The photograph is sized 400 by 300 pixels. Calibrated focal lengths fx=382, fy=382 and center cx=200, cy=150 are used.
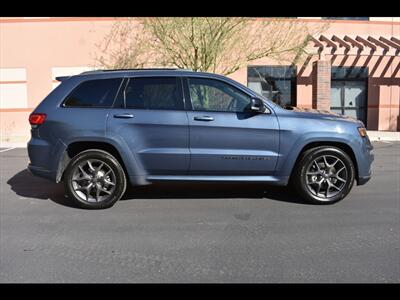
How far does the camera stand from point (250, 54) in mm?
14672

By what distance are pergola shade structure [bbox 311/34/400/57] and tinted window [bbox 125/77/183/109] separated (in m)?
11.4

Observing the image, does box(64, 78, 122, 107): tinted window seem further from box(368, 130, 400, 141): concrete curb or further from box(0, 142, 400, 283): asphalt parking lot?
box(368, 130, 400, 141): concrete curb

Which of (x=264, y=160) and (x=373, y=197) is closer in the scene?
(x=264, y=160)

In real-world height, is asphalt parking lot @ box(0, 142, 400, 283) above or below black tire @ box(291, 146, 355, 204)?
below

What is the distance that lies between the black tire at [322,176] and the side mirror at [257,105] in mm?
865

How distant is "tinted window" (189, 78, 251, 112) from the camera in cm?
523

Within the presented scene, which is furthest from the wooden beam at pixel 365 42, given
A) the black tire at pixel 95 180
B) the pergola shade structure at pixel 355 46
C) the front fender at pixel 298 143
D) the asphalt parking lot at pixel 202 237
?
the black tire at pixel 95 180

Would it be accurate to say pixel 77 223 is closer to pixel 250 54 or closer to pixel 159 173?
pixel 159 173

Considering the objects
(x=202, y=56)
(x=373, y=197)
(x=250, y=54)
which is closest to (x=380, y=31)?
(x=250, y=54)

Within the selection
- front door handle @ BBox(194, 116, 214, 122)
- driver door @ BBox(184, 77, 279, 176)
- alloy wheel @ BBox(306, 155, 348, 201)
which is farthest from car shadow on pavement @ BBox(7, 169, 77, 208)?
alloy wheel @ BBox(306, 155, 348, 201)

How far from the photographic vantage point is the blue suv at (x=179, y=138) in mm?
5145

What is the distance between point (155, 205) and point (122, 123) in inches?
49.3

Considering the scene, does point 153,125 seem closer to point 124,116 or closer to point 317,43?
point 124,116

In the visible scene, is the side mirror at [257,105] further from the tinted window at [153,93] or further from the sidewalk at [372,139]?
the sidewalk at [372,139]
